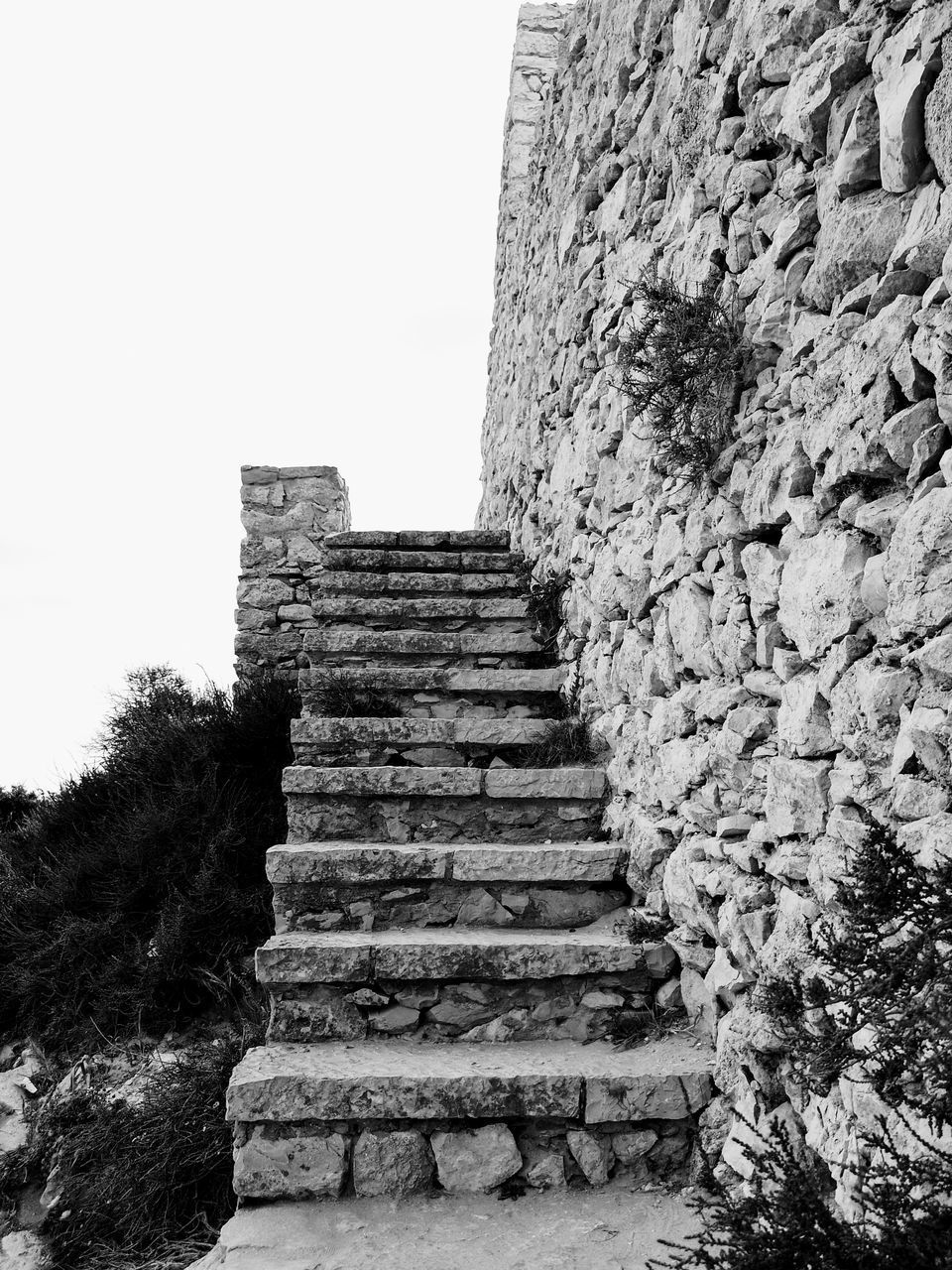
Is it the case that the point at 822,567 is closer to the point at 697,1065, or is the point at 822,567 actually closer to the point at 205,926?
the point at 697,1065

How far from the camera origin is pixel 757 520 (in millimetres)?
2277

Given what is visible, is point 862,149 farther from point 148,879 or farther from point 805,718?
point 148,879

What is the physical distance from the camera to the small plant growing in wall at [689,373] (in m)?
2.47

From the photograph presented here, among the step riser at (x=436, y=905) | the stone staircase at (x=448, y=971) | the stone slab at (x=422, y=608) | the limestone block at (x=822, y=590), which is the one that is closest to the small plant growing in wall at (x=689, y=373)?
the limestone block at (x=822, y=590)

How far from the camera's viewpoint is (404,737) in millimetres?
3785

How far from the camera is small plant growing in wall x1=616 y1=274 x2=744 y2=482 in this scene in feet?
8.11

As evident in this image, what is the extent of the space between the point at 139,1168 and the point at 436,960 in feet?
3.39

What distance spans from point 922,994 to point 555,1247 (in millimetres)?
1187

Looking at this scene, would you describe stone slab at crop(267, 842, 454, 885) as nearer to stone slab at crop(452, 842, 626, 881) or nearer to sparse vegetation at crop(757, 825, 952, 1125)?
stone slab at crop(452, 842, 626, 881)

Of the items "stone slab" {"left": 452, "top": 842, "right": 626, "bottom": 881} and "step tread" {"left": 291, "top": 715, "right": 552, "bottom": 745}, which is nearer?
"stone slab" {"left": 452, "top": 842, "right": 626, "bottom": 881}

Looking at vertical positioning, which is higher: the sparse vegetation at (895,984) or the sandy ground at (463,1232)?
the sparse vegetation at (895,984)

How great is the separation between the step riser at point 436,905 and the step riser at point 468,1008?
0.28 metres

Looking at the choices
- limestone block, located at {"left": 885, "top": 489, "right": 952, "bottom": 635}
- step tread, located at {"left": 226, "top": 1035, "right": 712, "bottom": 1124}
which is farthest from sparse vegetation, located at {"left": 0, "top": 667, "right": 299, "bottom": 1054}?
limestone block, located at {"left": 885, "top": 489, "right": 952, "bottom": 635}

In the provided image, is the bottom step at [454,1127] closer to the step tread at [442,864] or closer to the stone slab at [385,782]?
the step tread at [442,864]
